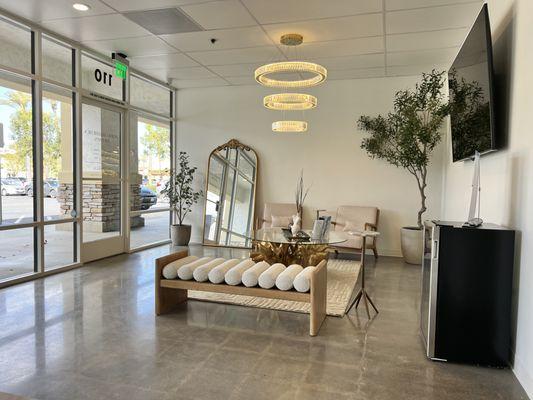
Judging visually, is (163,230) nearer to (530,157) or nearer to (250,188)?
(250,188)

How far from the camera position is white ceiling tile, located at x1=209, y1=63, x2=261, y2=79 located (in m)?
6.79

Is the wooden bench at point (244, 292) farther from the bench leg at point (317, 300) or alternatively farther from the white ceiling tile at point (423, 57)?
the white ceiling tile at point (423, 57)

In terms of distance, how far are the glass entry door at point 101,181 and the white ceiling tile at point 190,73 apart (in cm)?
125

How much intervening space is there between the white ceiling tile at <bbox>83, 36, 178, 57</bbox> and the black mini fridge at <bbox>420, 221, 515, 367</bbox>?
4780 millimetres

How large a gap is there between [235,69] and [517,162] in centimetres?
517

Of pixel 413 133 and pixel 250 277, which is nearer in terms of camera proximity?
pixel 250 277

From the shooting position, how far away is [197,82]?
26.2 feet

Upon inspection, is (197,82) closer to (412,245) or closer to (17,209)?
(17,209)

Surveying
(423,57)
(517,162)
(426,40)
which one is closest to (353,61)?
(423,57)

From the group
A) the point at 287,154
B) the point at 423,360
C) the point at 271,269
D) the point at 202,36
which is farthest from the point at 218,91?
the point at 423,360

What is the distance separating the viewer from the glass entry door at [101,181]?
Result: 6301mm

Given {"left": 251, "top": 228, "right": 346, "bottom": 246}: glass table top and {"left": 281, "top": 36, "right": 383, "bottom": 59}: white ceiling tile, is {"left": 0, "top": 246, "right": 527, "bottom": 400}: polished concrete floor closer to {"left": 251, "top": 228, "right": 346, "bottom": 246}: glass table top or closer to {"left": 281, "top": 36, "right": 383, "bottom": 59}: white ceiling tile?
{"left": 251, "top": 228, "right": 346, "bottom": 246}: glass table top

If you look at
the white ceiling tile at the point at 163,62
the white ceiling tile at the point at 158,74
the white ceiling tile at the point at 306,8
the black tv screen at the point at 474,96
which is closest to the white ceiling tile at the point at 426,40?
the black tv screen at the point at 474,96

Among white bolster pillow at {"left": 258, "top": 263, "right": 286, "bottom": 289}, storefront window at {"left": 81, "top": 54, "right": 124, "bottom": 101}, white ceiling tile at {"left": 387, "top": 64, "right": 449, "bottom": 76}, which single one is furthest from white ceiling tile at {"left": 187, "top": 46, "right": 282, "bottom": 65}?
white bolster pillow at {"left": 258, "top": 263, "right": 286, "bottom": 289}
